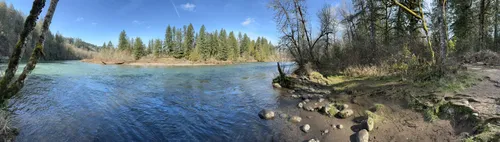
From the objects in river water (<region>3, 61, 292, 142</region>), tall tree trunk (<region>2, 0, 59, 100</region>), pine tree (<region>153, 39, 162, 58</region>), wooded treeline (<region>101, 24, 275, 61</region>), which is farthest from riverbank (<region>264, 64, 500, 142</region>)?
pine tree (<region>153, 39, 162, 58</region>)

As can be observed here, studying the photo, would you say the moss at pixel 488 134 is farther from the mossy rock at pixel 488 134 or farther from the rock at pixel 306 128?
the rock at pixel 306 128

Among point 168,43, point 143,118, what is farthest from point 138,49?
point 143,118

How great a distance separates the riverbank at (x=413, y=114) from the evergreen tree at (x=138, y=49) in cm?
6657

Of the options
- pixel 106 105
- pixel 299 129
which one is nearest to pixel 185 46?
pixel 106 105

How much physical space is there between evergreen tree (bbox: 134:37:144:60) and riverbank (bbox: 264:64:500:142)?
66.6 m

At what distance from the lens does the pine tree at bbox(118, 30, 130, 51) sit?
230ft

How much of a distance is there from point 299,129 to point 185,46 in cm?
6043

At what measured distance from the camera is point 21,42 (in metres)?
2.90

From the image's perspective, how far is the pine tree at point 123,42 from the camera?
2763 inches

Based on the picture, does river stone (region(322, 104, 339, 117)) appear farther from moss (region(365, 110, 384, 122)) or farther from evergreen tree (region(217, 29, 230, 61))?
evergreen tree (region(217, 29, 230, 61))

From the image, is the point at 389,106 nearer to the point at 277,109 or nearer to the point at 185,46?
the point at 277,109

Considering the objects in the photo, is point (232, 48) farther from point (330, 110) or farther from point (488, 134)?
point (488, 134)

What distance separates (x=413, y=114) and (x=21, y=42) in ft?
27.3

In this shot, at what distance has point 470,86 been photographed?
20.4 ft
